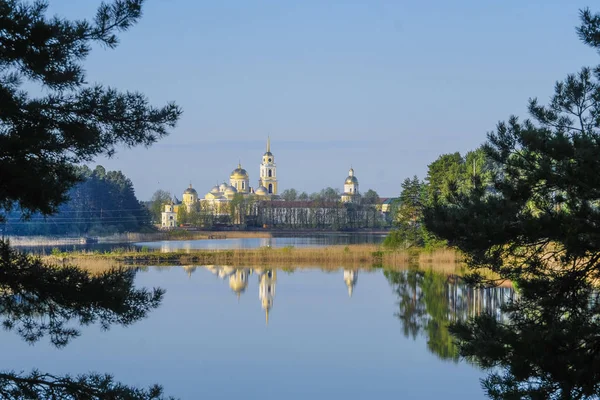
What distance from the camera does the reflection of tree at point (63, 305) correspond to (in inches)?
251

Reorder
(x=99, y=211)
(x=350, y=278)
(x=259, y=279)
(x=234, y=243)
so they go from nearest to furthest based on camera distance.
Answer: (x=259, y=279) < (x=350, y=278) < (x=234, y=243) < (x=99, y=211)

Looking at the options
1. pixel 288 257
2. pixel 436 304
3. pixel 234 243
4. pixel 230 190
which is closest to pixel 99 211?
pixel 234 243

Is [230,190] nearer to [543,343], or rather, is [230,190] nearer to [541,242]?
[541,242]

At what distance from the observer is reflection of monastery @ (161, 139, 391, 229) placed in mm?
97188

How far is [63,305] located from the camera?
6.78 meters

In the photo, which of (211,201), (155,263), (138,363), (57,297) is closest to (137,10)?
(57,297)

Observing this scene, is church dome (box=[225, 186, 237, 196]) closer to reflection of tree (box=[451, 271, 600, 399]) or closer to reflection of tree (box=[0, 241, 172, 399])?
reflection of tree (box=[451, 271, 600, 399])

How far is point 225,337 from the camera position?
790 inches

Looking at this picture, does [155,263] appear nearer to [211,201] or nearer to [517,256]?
[517,256]

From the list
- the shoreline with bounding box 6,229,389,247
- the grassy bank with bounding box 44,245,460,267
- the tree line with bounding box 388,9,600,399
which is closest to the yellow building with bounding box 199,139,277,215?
the shoreline with bounding box 6,229,389,247

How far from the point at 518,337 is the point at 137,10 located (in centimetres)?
445

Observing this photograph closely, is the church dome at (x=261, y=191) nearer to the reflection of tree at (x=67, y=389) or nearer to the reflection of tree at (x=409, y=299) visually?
the reflection of tree at (x=409, y=299)

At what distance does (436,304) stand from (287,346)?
7.15 meters

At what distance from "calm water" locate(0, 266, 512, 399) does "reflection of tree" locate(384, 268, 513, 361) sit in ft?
0.13
